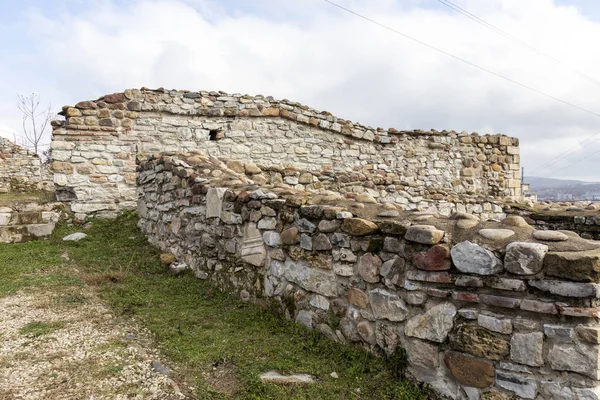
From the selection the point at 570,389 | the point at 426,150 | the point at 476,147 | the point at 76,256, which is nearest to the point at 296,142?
the point at 426,150

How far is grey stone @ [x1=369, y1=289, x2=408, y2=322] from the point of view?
2656mm

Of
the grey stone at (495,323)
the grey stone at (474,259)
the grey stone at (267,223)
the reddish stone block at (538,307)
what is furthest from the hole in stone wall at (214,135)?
the reddish stone block at (538,307)

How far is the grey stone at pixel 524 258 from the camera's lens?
2.12 meters

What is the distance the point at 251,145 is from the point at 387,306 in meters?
7.23

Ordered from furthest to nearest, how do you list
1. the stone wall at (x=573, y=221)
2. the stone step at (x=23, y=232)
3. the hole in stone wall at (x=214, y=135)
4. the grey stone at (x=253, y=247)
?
the hole in stone wall at (x=214, y=135)
the stone step at (x=23, y=232)
the stone wall at (x=573, y=221)
the grey stone at (x=253, y=247)

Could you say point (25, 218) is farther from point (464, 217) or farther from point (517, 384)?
point (517, 384)

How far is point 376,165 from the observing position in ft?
34.0

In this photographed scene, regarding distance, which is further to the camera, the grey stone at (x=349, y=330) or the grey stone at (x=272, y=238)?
the grey stone at (x=272, y=238)

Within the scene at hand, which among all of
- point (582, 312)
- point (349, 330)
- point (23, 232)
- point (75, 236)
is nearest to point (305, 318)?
point (349, 330)

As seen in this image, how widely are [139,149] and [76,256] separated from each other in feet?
11.0

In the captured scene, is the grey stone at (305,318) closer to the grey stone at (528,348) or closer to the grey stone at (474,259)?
the grey stone at (474,259)

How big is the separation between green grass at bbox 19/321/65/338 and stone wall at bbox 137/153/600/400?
163 centimetres

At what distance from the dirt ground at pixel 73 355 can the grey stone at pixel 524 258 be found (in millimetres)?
2045

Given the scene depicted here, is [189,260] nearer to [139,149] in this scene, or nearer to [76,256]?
[76,256]
